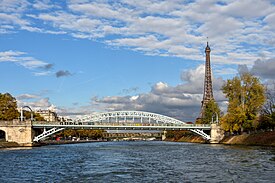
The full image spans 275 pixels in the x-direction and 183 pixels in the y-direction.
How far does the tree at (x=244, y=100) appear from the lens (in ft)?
257

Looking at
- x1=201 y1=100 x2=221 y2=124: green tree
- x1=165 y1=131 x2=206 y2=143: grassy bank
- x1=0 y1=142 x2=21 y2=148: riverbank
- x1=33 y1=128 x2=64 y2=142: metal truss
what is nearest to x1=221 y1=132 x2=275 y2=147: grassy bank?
x1=201 y1=100 x2=221 y2=124: green tree

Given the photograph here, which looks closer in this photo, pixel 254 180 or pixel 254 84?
pixel 254 180

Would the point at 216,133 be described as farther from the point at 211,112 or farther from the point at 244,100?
the point at 244,100

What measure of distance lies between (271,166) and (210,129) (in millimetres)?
73079

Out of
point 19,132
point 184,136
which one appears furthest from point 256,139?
point 184,136

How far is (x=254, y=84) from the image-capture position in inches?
3088

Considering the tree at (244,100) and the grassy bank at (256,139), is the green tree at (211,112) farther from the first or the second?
the tree at (244,100)

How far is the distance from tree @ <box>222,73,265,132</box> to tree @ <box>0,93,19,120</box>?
50617mm

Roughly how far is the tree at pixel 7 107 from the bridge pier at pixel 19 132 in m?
9.86

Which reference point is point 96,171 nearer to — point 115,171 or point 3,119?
point 115,171

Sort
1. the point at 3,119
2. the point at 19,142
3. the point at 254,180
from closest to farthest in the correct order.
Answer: the point at 254,180
the point at 19,142
the point at 3,119

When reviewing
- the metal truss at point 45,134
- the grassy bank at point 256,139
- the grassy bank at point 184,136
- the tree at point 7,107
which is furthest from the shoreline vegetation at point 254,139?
the tree at point 7,107

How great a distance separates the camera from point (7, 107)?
101 metres

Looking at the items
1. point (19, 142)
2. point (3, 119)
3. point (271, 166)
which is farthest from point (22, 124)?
point (271, 166)
